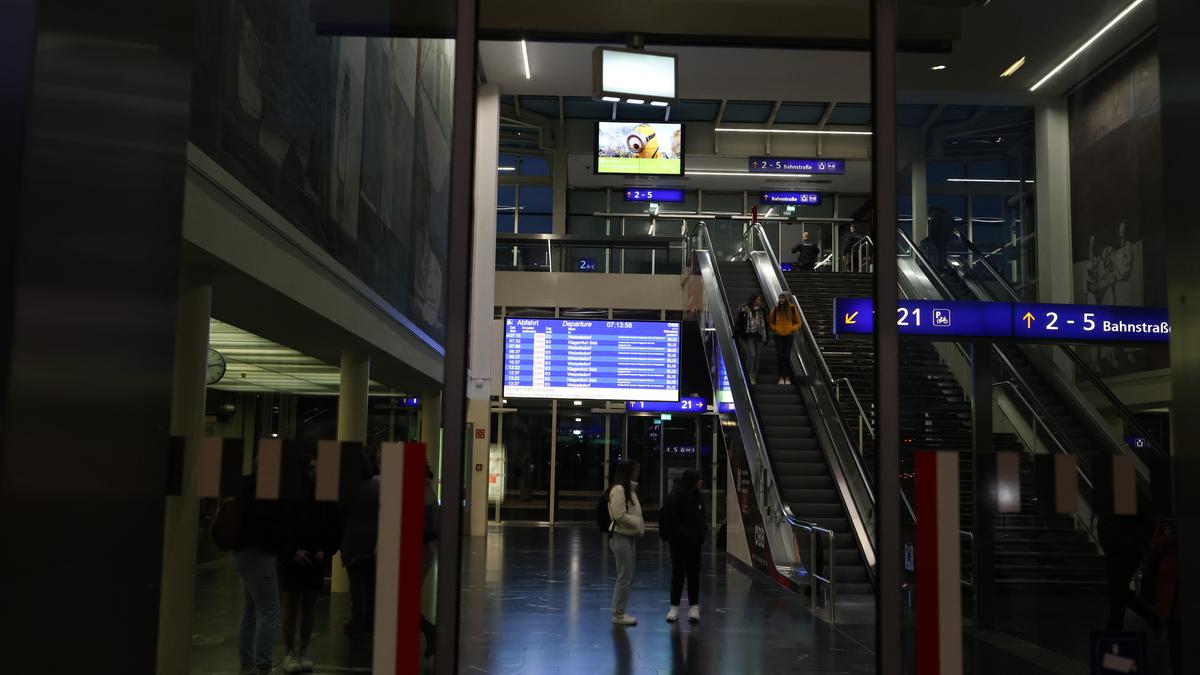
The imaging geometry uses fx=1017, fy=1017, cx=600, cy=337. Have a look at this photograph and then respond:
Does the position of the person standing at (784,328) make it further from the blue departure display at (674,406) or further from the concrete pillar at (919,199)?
the concrete pillar at (919,199)

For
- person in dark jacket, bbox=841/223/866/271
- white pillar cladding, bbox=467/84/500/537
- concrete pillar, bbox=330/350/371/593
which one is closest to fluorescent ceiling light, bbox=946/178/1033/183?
concrete pillar, bbox=330/350/371/593

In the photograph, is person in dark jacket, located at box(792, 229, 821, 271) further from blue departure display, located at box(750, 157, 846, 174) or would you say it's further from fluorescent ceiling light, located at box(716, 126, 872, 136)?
fluorescent ceiling light, located at box(716, 126, 872, 136)

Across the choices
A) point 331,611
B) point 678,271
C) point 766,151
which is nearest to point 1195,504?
point 331,611

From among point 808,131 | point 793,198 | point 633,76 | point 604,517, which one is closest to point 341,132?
point 633,76

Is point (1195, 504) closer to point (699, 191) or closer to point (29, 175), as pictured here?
point (29, 175)

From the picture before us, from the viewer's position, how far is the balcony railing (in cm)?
2075

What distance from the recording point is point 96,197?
214cm

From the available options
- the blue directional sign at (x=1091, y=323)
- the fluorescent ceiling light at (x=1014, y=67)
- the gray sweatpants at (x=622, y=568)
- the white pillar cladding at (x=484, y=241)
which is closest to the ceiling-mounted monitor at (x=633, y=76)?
the gray sweatpants at (x=622, y=568)

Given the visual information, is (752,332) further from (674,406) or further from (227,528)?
(227,528)

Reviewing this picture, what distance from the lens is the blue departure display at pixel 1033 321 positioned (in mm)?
2496

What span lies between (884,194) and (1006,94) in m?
0.52

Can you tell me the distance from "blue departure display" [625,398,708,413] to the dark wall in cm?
1703

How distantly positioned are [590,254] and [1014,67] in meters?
18.3

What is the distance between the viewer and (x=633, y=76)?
7168 millimetres
